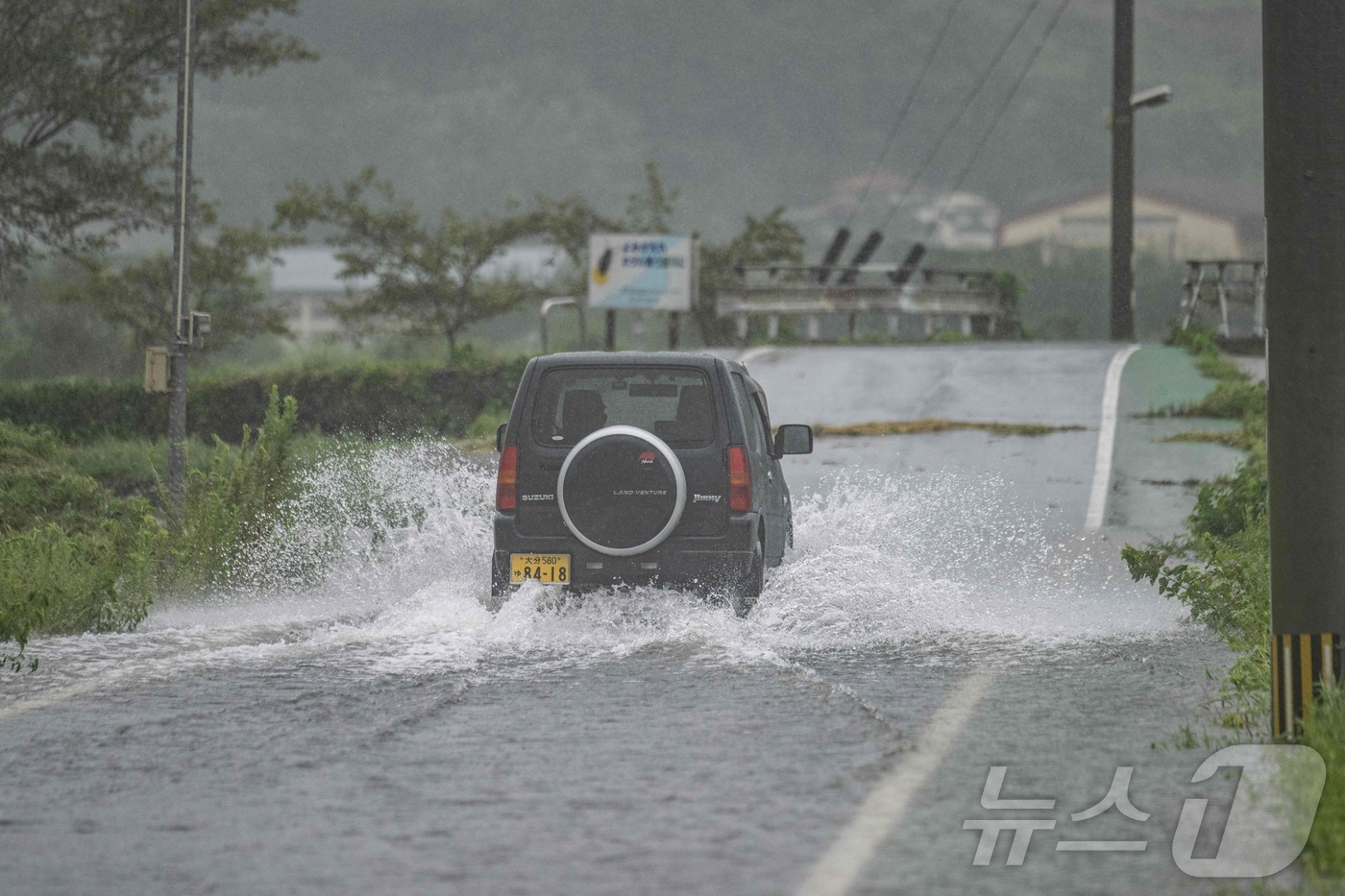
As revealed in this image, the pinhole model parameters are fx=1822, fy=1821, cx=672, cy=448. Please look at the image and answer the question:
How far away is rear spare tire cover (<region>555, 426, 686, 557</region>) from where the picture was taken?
440 inches

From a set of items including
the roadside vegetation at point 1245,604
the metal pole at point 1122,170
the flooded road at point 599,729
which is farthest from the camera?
the metal pole at point 1122,170

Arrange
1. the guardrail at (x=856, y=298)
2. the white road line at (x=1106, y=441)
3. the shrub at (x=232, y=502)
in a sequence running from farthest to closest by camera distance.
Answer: the guardrail at (x=856, y=298) < the white road line at (x=1106, y=441) < the shrub at (x=232, y=502)

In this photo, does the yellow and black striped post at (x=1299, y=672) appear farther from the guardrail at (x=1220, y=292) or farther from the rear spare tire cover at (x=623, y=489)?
the guardrail at (x=1220, y=292)

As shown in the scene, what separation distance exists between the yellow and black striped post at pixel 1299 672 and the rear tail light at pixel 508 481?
5238mm

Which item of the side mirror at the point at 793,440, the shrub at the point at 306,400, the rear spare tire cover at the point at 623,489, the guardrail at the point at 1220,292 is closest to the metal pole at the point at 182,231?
the side mirror at the point at 793,440

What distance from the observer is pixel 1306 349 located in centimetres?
763

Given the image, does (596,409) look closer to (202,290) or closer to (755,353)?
(755,353)

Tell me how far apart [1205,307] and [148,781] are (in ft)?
121

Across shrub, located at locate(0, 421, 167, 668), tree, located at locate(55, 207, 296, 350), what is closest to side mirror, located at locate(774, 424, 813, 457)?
shrub, located at locate(0, 421, 167, 668)

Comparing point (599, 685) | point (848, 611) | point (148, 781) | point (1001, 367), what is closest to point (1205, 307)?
point (1001, 367)

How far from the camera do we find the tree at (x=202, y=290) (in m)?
47.4

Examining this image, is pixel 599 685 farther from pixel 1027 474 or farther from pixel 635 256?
pixel 635 256

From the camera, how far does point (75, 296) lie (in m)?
47.4

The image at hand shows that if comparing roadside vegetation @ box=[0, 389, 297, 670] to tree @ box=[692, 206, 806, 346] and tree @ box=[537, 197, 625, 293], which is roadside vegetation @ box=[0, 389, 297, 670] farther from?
tree @ box=[692, 206, 806, 346]
